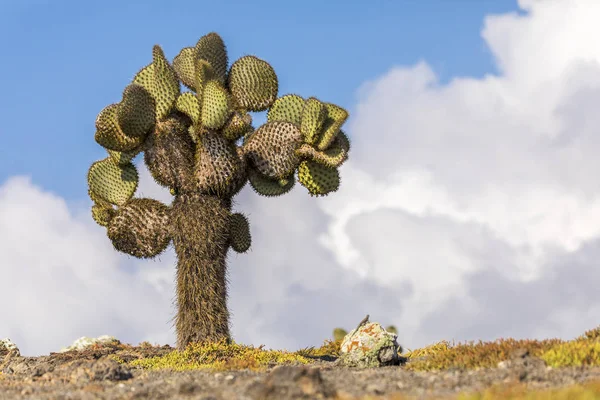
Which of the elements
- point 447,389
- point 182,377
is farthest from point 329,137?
point 447,389

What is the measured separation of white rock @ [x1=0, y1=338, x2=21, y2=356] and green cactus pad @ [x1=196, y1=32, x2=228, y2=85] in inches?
405

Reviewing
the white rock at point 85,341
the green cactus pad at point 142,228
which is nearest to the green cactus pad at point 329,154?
the green cactus pad at point 142,228

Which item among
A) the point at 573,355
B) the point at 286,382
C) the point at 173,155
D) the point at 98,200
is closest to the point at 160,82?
the point at 173,155

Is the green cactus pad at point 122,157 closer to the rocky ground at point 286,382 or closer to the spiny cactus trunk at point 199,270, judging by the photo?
the spiny cactus trunk at point 199,270

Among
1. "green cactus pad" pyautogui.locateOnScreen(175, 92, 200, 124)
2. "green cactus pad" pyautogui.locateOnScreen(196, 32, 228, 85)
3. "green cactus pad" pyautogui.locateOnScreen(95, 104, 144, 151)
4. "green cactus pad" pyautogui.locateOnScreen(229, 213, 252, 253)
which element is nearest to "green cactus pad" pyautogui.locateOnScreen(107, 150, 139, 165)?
"green cactus pad" pyautogui.locateOnScreen(95, 104, 144, 151)

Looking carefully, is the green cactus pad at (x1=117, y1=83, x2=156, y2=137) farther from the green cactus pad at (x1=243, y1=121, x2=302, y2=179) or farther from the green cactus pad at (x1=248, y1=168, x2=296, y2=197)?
the green cactus pad at (x1=248, y1=168, x2=296, y2=197)

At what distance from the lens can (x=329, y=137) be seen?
60.6 ft

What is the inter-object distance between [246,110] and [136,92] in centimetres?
312

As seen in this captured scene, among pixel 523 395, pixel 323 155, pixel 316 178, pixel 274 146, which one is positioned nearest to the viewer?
pixel 523 395

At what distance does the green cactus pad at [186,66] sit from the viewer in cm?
2039

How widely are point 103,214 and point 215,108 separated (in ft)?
16.2

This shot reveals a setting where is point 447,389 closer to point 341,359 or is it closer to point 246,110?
point 341,359

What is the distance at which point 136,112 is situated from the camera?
18.4m

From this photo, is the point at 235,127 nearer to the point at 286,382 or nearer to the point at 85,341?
the point at 85,341
